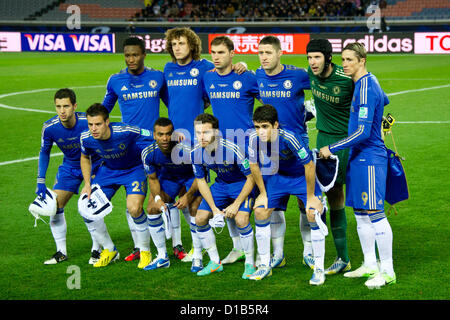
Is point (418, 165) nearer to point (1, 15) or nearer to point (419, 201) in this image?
point (419, 201)

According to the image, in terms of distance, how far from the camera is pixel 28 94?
21.3m

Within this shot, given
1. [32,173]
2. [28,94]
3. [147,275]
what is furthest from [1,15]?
[147,275]

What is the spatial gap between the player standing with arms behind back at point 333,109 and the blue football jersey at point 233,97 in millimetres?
777

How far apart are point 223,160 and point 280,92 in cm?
97

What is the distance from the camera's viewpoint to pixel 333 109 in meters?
6.55

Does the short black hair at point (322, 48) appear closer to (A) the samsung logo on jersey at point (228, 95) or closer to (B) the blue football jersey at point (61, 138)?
(A) the samsung logo on jersey at point (228, 95)

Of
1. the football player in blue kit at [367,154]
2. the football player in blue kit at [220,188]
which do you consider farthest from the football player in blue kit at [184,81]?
the football player in blue kit at [367,154]

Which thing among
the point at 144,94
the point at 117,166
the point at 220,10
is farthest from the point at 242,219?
the point at 220,10

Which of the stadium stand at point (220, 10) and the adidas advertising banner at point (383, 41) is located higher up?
Result: the stadium stand at point (220, 10)

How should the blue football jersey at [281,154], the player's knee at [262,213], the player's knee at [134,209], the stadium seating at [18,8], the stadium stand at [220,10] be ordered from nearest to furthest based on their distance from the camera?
the blue football jersey at [281,154] < the player's knee at [262,213] < the player's knee at [134,209] < the stadium stand at [220,10] < the stadium seating at [18,8]

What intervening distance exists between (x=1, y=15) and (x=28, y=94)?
24758 millimetres

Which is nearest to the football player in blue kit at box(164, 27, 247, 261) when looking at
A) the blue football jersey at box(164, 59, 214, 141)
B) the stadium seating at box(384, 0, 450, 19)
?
the blue football jersey at box(164, 59, 214, 141)

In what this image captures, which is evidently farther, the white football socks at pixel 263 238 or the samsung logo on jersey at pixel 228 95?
the samsung logo on jersey at pixel 228 95

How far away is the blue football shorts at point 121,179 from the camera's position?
7.25 metres
